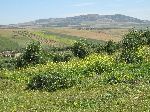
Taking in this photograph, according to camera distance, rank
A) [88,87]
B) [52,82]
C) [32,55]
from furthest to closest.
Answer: [32,55], [52,82], [88,87]

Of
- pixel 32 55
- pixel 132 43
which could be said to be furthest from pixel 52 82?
pixel 32 55

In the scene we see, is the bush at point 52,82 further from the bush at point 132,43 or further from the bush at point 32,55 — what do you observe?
the bush at point 32,55

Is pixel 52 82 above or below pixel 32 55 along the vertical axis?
above

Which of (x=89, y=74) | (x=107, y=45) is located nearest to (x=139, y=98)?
(x=89, y=74)

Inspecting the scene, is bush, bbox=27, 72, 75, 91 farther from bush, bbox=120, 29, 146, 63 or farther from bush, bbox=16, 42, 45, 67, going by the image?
bush, bbox=16, 42, 45, 67

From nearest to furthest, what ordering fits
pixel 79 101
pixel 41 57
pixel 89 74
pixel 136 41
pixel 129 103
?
pixel 129 103 < pixel 79 101 < pixel 89 74 < pixel 136 41 < pixel 41 57

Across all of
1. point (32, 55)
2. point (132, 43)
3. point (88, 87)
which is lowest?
point (32, 55)

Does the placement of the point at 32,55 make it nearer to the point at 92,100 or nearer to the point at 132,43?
the point at 132,43

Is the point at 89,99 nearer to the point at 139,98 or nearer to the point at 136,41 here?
the point at 139,98

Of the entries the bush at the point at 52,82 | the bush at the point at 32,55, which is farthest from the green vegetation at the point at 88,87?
the bush at the point at 32,55

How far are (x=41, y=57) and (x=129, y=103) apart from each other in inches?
1645

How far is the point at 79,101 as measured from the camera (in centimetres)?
2584

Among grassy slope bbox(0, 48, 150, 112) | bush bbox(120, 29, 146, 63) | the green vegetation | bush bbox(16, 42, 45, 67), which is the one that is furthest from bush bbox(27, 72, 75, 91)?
bush bbox(16, 42, 45, 67)

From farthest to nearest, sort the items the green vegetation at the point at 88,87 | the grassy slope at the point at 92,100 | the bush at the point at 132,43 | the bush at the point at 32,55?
the bush at the point at 32,55 → the bush at the point at 132,43 → the green vegetation at the point at 88,87 → the grassy slope at the point at 92,100
